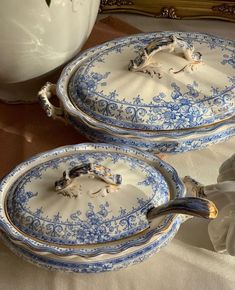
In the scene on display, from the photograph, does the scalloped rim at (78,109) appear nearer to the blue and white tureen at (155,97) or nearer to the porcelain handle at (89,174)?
the blue and white tureen at (155,97)

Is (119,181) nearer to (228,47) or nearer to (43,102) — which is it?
(43,102)

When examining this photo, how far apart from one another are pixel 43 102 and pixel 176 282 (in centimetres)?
31

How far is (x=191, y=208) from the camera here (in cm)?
56

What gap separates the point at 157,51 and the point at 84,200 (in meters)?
0.27

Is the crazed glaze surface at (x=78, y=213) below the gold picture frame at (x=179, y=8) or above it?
below

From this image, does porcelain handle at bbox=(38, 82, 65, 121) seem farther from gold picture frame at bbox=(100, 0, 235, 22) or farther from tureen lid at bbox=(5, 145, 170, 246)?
gold picture frame at bbox=(100, 0, 235, 22)

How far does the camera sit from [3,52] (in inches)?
33.4

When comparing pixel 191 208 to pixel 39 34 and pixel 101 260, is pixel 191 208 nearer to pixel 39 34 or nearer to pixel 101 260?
pixel 101 260

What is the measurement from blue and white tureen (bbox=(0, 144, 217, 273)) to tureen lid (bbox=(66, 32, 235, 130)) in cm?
11

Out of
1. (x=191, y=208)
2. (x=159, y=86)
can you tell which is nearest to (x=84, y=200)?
(x=191, y=208)

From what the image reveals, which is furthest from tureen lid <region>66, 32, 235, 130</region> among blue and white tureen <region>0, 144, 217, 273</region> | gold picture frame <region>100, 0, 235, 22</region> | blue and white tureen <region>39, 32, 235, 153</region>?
gold picture frame <region>100, 0, 235, 22</region>

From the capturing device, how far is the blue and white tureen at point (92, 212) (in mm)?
594

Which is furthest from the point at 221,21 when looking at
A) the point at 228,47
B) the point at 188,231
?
the point at 188,231

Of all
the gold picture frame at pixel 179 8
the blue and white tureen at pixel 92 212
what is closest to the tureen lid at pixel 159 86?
the blue and white tureen at pixel 92 212
